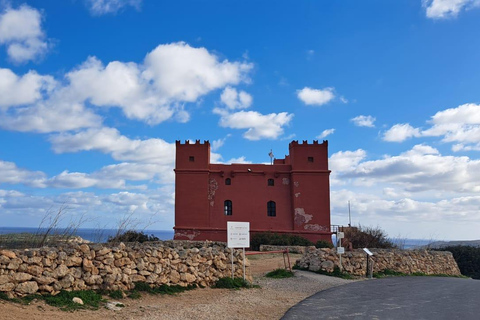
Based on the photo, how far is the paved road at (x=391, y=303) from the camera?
8.65 metres

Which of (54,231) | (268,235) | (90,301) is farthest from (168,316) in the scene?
(268,235)

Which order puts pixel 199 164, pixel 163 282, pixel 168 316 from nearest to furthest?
pixel 168 316, pixel 163 282, pixel 199 164

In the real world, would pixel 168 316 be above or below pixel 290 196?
below

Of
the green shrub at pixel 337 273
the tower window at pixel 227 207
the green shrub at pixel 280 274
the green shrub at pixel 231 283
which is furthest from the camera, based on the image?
the tower window at pixel 227 207

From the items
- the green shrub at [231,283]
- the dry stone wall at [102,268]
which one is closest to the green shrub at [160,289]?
the dry stone wall at [102,268]

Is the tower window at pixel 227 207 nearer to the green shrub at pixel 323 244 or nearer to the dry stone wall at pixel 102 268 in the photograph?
the green shrub at pixel 323 244

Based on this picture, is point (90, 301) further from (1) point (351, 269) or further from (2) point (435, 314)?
(1) point (351, 269)

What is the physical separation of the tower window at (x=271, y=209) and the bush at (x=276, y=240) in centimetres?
247

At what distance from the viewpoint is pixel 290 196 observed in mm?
32656

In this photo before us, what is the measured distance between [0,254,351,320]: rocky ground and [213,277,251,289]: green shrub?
36 centimetres

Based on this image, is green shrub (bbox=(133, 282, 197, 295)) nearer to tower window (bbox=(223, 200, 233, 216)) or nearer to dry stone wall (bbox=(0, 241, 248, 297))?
dry stone wall (bbox=(0, 241, 248, 297))

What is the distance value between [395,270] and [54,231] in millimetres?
14734

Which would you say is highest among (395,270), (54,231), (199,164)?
(199,164)

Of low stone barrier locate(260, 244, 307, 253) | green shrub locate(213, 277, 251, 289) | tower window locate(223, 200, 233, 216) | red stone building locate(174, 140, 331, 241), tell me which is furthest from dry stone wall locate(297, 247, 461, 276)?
tower window locate(223, 200, 233, 216)
